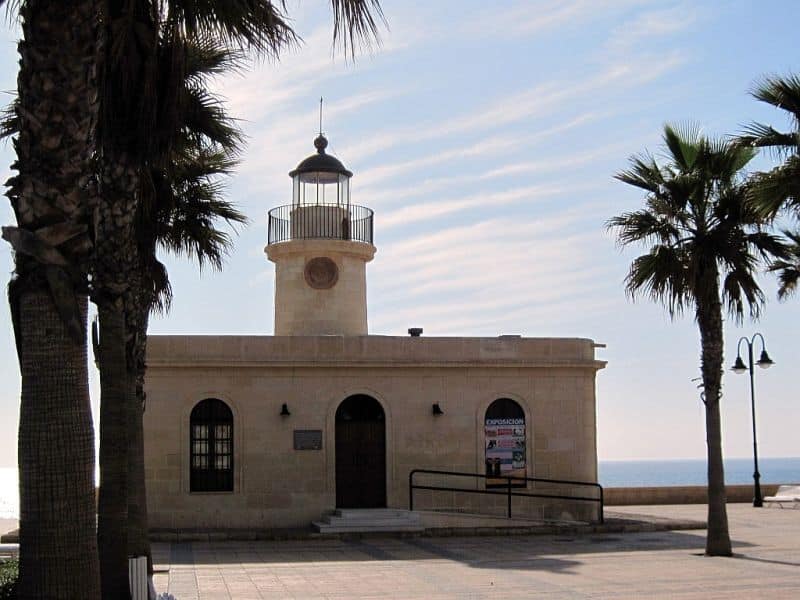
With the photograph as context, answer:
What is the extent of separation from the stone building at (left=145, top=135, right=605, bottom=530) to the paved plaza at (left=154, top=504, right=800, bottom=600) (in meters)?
2.22

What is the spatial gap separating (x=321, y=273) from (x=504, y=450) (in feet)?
21.9

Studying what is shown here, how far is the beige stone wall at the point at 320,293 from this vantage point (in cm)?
2905

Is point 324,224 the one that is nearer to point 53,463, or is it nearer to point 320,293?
point 320,293

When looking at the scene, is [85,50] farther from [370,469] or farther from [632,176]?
[370,469]

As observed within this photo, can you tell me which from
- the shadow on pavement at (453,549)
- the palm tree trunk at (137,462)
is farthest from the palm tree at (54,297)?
the shadow on pavement at (453,549)

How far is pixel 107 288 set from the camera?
1330cm

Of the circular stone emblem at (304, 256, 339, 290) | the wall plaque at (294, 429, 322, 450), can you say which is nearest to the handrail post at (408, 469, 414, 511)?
the wall plaque at (294, 429, 322, 450)

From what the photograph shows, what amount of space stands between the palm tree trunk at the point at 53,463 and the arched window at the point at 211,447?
17.1 m

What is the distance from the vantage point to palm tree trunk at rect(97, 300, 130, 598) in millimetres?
12469

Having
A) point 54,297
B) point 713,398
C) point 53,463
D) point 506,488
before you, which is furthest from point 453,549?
point 54,297

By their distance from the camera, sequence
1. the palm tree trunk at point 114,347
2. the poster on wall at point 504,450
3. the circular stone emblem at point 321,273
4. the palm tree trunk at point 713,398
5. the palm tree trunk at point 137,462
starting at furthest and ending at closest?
the circular stone emblem at point 321,273 < the poster on wall at point 504,450 < the palm tree trunk at point 713,398 < the palm tree trunk at point 137,462 < the palm tree trunk at point 114,347

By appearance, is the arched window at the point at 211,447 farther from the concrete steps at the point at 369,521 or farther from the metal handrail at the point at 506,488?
the metal handrail at the point at 506,488

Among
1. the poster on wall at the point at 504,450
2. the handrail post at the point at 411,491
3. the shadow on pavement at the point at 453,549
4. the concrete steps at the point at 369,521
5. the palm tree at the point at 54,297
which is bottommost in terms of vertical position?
the shadow on pavement at the point at 453,549

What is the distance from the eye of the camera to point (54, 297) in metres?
8.14
